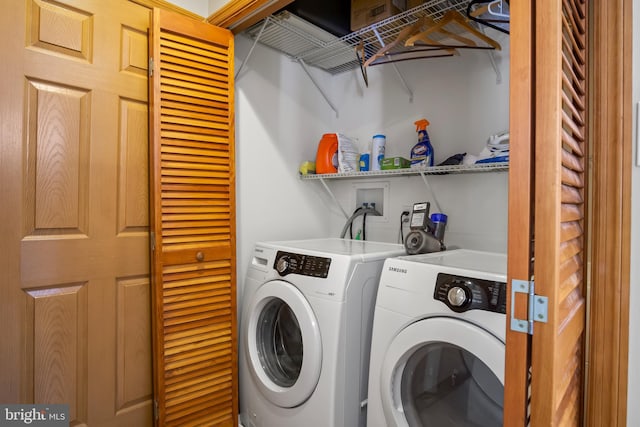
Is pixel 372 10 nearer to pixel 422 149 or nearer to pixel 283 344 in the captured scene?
pixel 422 149

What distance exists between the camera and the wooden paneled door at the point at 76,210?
1344mm

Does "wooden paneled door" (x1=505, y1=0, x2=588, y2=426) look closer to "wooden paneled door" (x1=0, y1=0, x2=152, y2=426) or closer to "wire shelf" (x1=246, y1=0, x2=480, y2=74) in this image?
"wire shelf" (x1=246, y1=0, x2=480, y2=74)

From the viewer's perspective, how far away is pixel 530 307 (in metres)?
0.72

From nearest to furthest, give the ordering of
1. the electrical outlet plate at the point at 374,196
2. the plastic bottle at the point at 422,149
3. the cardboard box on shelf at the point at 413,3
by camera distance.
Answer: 1. the cardboard box on shelf at the point at 413,3
2. the plastic bottle at the point at 422,149
3. the electrical outlet plate at the point at 374,196

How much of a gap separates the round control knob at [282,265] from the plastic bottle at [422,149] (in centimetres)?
88

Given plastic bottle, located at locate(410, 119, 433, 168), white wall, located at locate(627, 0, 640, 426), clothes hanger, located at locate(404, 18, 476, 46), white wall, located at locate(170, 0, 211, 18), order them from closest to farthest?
white wall, located at locate(627, 0, 640, 426) < clothes hanger, located at locate(404, 18, 476, 46) < white wall, located at locate(170, 0, 211, 18) < plastic bottle, located at locate(410, 119, 433, 168)

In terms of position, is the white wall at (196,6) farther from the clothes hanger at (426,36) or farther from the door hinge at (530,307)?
the door hinge at (530,307)

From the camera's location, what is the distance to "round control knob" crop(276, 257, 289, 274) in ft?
5.67

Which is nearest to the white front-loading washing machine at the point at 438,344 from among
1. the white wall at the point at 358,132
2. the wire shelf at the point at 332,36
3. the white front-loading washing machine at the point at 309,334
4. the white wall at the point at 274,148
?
the white front-loading washing machine at the point at 309,334

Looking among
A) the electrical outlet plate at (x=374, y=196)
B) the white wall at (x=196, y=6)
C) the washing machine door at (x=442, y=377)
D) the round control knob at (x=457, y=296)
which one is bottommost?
the washing machine door at (x=442, y=377)

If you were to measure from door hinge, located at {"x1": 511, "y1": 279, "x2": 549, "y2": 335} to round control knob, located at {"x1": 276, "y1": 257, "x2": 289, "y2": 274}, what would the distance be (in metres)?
1.13

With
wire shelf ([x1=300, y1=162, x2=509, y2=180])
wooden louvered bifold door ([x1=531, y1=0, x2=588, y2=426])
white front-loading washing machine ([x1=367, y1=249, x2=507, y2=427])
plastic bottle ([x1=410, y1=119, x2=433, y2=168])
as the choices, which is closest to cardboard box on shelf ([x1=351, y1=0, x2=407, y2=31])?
plastic bottle ([x1=410, y1=119, x2=433, y2=168])

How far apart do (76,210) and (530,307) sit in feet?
5.42
